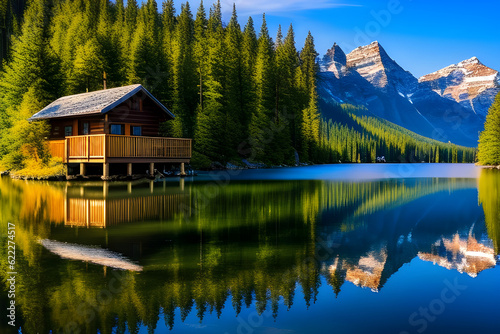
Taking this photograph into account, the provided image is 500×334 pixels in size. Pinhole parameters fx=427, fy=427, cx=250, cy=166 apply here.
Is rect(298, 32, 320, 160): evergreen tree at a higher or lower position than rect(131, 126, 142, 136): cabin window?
higher

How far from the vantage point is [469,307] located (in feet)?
19.9

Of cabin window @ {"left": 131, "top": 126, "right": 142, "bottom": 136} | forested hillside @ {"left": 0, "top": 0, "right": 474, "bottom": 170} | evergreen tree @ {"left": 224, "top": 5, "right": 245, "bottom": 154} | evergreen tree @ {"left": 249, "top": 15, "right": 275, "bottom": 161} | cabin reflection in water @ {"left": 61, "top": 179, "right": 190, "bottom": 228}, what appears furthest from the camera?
evergreen tree @ {"left": 249, "top": 15, "right": 275, "bottom": 161}

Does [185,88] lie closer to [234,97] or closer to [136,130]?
[234,97]

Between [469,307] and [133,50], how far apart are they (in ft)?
182

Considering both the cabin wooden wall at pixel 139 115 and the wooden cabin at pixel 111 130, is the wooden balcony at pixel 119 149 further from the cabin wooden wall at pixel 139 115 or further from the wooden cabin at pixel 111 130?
the cabin wooden wall at pixel 139 115

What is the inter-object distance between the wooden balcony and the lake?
15.5 meters

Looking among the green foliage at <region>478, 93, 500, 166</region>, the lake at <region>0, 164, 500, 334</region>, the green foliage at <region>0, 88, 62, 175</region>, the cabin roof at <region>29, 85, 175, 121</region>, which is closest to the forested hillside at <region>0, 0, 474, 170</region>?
the green foliage at <region>0, 88, 62, 175</region>

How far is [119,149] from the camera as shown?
102ft

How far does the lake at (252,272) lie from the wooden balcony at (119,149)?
50.9 feet

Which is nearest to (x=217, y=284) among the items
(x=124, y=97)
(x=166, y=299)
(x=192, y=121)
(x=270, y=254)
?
(x=166, y=299)

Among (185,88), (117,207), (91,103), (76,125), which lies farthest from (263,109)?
(117,207)

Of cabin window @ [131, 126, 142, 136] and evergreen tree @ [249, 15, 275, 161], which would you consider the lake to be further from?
evergreen tree @ [249, 15, 275, 161]

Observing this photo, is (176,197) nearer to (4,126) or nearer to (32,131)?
(32,131)

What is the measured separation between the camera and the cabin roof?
31.4 meters
